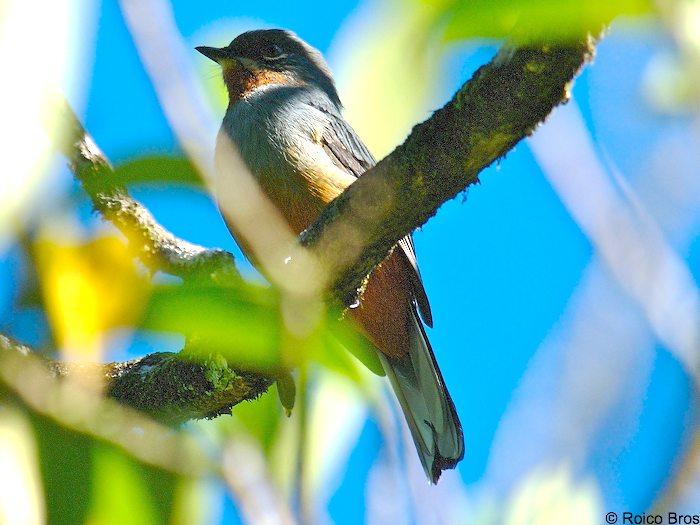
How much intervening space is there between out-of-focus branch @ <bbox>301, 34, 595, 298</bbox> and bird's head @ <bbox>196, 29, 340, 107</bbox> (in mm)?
2974

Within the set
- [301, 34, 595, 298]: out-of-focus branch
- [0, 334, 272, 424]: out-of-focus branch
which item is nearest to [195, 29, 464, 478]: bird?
[0, 334, 272, 424]: out-of-focus branch

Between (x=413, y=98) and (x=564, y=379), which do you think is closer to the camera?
(x=413, y=98)

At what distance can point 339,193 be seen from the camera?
480cm

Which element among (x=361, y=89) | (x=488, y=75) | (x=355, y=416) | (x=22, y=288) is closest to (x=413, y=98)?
(x=488, y=75)

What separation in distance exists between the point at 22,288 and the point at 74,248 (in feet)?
1.10

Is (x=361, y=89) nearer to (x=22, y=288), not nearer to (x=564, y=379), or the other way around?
(x=564, y=379)

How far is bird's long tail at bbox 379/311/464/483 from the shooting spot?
5.16 metres

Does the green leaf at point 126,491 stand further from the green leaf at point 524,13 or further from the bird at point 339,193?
the bird at point 339,193

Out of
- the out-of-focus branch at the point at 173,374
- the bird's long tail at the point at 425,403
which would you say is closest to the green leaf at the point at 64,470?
the out-of-focus branch at the point at 173,374

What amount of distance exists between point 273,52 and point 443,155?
404 cm

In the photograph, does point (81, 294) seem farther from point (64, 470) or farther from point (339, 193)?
point (339, 193)

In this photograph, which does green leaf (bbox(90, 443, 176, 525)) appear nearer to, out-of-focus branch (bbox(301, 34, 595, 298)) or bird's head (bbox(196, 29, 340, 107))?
out-of-focus branch (bbox(301, 34, 595, 298))

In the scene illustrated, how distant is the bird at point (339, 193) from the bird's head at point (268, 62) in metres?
0.36

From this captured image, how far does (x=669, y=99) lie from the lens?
363 cm
